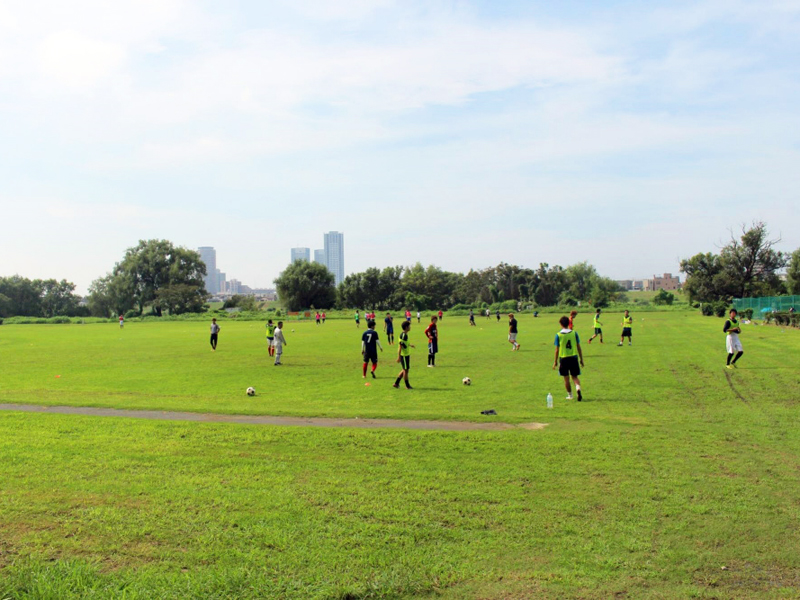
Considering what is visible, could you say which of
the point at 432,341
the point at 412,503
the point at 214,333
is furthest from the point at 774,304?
the point at 412,503

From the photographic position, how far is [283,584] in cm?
512

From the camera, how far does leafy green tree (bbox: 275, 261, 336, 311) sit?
11606 cm

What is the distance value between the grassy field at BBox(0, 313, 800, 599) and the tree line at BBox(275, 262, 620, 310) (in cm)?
10158

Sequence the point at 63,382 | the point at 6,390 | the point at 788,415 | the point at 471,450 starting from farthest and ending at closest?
the point at 63,382
the point at 6,390
the point at 788,415
the point at 471,450

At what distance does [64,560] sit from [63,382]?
16348 millimetres

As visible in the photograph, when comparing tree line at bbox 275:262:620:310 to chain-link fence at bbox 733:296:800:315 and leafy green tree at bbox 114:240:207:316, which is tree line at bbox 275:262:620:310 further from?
chain-link fence at bbox 733:296:800:315

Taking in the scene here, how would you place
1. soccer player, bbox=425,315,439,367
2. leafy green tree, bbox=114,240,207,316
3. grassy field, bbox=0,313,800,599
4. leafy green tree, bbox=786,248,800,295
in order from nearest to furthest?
grassy field, bbox=0,313,800,599, soccer player, bbox=425,315,439,367, leafy green tree, bbox=786,248,800,295, leafy green tree, bbox=114,240,207,316

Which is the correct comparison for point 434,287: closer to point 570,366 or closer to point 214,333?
point 214,333

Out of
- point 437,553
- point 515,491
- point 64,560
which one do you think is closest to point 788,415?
point 515,491

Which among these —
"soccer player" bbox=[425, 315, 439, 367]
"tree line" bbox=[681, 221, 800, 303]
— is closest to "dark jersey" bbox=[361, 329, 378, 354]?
"soccer player" bbox=[425, 315, 439, 367]

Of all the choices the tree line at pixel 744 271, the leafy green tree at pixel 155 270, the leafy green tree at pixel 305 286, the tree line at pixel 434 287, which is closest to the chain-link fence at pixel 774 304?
the tree line at pixel 744 271

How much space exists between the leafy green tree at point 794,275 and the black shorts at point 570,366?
3247 inches

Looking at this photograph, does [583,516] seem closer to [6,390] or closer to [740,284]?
[6,390]

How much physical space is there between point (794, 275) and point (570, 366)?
83845 millimetres
